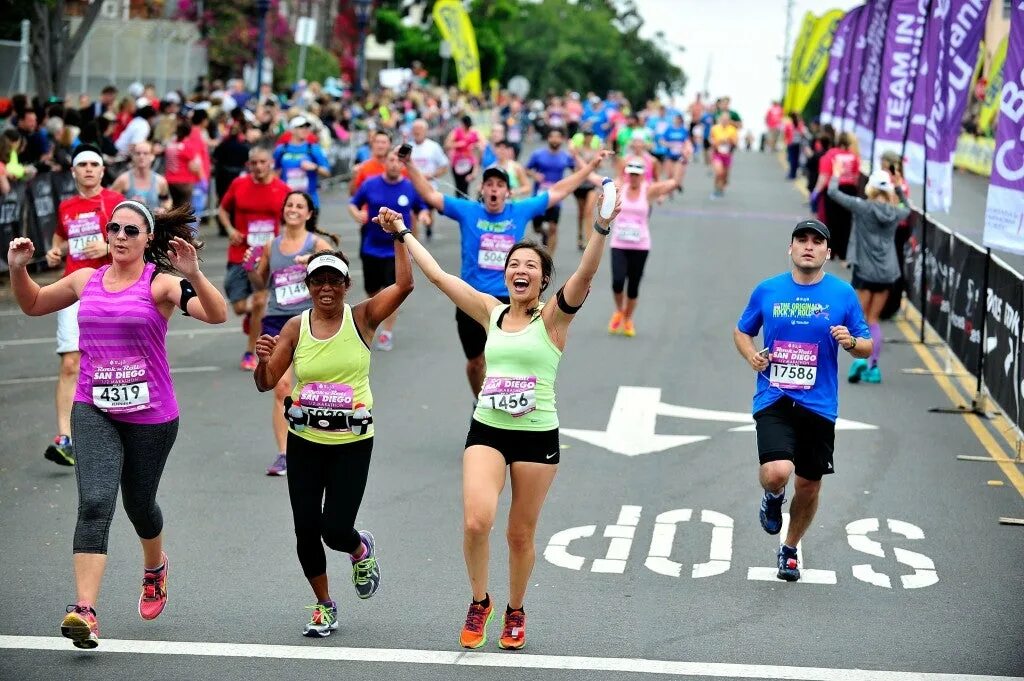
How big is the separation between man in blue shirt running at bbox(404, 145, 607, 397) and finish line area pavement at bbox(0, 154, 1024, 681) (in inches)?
31.1

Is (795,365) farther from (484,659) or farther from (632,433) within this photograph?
(632,433)

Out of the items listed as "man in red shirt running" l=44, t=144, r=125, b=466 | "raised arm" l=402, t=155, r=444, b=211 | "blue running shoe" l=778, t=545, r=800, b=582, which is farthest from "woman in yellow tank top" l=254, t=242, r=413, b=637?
"raised arm" l=402, t=155, r=444, b=211

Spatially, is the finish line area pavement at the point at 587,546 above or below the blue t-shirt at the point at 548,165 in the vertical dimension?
below

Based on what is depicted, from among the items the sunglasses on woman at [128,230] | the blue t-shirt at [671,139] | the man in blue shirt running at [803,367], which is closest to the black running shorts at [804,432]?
the man in blue shirt running at [803,367]

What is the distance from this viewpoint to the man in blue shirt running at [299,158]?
20.5 meters

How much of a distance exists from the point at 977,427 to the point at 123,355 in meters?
8.35

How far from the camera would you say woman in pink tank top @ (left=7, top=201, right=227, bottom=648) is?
7164 mm

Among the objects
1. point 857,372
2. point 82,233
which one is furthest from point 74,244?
point 857,372

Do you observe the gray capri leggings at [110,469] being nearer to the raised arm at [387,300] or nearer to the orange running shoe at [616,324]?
the raised arm at [387,300]

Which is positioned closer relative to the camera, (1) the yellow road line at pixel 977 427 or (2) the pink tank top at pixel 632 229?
(1) the yellow road line at pixel 977 427

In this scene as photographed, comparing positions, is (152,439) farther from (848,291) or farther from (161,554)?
(848,291)

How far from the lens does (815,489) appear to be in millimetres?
8758

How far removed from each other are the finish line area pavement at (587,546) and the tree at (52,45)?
39.4 ft

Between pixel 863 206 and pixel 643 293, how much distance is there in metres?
6.29
